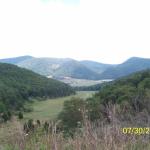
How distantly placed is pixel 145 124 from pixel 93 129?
892mm

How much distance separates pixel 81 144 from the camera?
3996 mm

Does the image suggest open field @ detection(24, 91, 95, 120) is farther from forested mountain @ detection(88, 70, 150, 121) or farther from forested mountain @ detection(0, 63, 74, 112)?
forested mountain @ detection(88, 70, 150, 121)

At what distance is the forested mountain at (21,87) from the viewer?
106125 mm

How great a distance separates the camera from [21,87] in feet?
415

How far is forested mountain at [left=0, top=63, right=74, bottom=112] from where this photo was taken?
106125 mm

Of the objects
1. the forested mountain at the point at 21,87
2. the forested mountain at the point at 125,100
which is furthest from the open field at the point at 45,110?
the forested mountain at the point at 125,100

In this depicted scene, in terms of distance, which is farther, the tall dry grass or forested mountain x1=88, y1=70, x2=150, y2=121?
forested mountain x1=88, y1=70, x2=150, y2=121

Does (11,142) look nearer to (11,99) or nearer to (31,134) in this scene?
(31,134)
